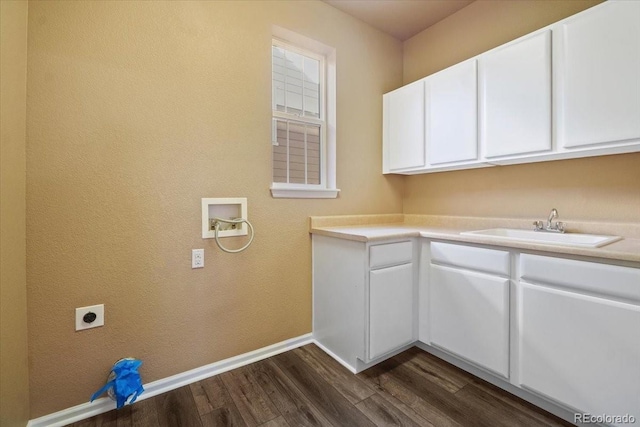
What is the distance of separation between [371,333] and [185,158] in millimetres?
1557

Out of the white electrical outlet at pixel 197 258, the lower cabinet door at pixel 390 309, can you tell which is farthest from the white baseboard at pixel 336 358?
the white electrical outlet at pixel 197 258

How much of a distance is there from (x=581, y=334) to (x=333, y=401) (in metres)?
1.25

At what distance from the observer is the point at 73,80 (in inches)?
53.9

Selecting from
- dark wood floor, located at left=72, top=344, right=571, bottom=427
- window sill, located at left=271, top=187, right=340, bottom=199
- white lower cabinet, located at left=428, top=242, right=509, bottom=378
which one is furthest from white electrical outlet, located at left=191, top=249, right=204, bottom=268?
white lower cabinet, located at left=428, top=242, right=509, bottom=378

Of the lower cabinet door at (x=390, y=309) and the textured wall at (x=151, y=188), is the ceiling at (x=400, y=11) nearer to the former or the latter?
the textured wall at (x=151, y=188)

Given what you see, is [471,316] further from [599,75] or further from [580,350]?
[599,75]

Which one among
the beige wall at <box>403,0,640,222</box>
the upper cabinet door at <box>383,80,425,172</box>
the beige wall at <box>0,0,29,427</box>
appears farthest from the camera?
the upper cabinet door at <box>383,80,425,172</box>

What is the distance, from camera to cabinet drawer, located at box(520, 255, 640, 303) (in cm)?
115

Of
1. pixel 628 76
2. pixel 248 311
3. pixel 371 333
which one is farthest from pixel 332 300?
pixel 628 76

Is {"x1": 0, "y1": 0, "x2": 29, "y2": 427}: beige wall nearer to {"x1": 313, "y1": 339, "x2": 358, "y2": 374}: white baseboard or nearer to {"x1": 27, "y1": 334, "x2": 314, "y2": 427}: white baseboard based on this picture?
{"x1": 27, "y1": 334, "x2": 314, "y2": 427}: white baseboard

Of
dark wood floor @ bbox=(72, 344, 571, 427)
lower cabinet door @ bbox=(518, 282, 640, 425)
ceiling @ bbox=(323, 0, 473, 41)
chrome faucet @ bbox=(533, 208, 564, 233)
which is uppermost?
ceiling @ bbox=(323, 0, 473, 41)

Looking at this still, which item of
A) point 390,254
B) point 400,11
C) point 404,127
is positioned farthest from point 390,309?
point 400,11

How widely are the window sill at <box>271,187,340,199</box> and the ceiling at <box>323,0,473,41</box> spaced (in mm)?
1507

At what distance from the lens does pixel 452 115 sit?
6.72 ft
